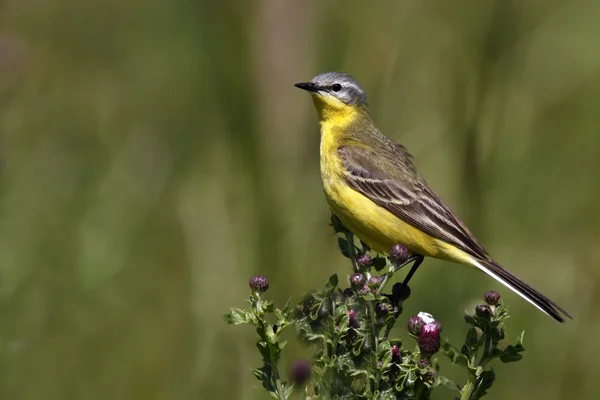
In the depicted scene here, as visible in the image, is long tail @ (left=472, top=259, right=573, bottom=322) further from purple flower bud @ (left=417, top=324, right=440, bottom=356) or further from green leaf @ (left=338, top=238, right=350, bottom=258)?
purple flower bud @ (left=417, top=324, right=440, bottom=356)

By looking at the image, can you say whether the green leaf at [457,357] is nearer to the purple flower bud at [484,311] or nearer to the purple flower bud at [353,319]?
the purple flower bud at [484,311]

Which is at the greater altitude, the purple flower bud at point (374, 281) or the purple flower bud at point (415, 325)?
the purple flower bud at point (374, 281)

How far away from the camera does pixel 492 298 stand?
2707 mm

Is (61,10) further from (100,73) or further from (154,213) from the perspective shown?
(154,213)

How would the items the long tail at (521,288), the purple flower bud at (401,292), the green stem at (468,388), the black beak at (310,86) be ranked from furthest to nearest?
1. the black beak at (310,86)
2. the long tail at (521,288)
3. the purple flower bud at (401,292)
4. the green stem at (468,388)

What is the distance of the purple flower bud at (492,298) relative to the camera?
270 cm

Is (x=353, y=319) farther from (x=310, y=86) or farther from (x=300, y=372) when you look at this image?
(x=310, y=86)

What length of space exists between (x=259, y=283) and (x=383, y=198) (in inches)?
86.7

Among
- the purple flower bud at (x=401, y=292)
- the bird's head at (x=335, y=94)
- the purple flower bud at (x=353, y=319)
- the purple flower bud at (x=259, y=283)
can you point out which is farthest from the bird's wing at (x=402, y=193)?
the purple flower bud at (x=259, y=283)

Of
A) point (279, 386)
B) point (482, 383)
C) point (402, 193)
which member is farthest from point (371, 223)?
point (279, 386)

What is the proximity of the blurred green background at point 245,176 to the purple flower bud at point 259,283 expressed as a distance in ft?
1.03

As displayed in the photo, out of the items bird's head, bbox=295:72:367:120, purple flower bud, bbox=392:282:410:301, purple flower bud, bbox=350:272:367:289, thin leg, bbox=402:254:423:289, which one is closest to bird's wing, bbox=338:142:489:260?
thin leg, bbox=402:254:423:289

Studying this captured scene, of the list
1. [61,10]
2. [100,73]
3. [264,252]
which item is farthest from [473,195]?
[61,10]

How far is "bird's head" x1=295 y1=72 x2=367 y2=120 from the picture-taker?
5.35 meters
